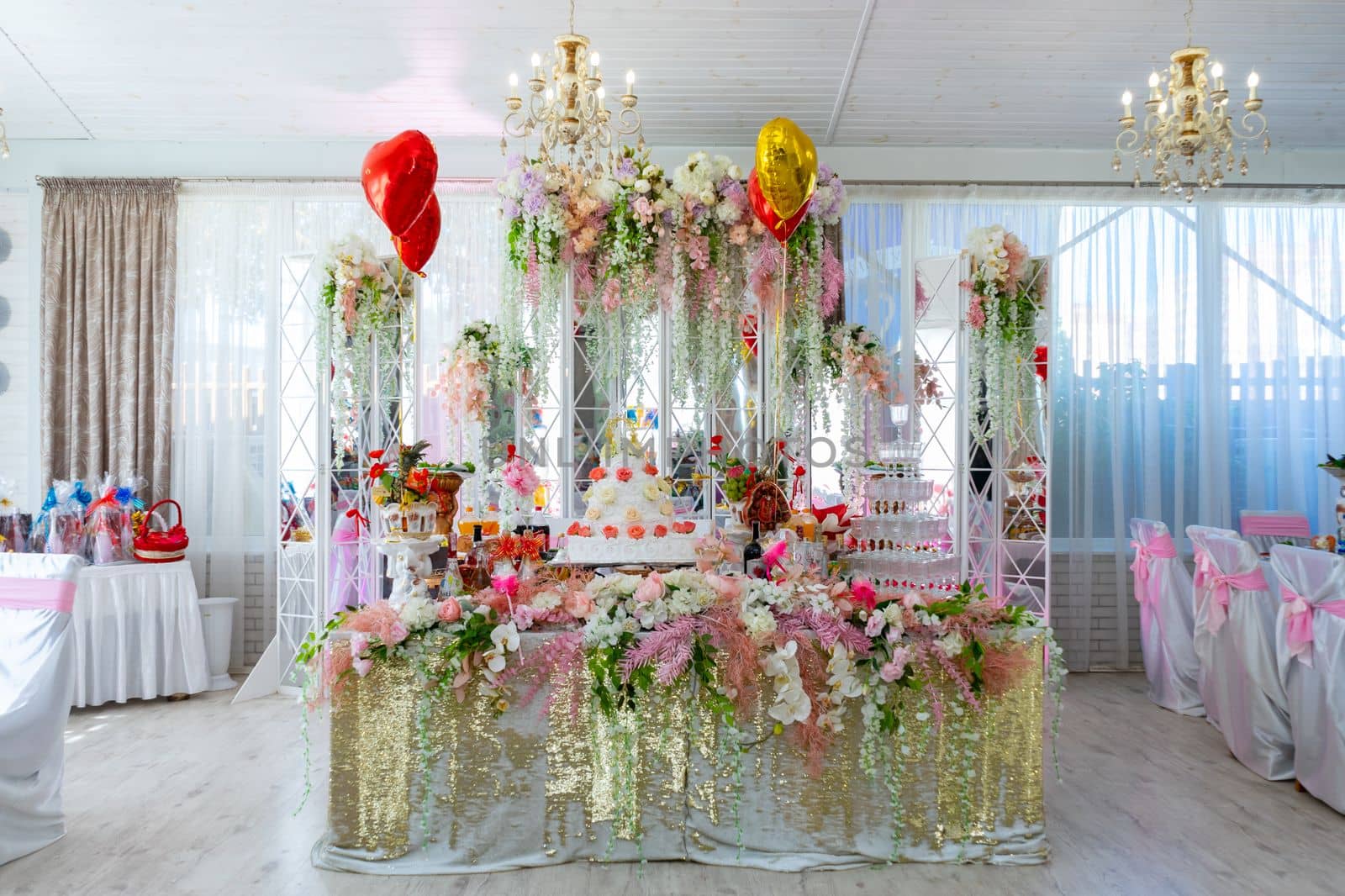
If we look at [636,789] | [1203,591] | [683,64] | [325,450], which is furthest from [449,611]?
[1203,591]

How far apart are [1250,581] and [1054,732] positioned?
171 cm

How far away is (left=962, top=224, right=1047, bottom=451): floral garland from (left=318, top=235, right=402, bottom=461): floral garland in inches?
134

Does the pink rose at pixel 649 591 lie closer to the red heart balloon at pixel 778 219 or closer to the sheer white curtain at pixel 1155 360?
the red heart balloon at pixel 778 219

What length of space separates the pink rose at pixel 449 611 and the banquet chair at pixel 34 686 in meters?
1.38

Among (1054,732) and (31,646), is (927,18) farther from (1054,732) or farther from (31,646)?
(31,646)

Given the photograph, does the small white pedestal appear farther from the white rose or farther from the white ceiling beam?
the white ceiling beam

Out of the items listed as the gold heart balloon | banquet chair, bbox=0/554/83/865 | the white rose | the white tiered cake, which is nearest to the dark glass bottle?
the white tiered cake

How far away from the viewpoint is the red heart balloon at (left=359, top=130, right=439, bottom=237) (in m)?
3.45

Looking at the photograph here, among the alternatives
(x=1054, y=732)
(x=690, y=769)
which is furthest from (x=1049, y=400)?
(x=690, y=769)

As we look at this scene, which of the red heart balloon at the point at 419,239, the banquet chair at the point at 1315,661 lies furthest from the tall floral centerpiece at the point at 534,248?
the banquet chair at the point at 1315,661

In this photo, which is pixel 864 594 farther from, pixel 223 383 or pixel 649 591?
pixel 223 383

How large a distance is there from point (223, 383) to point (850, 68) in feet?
14.3

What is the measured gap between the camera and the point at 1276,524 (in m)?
5.41

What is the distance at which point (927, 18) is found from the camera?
4.50 metres
